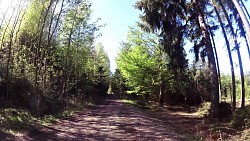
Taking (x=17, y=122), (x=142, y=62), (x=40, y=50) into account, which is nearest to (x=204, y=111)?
(x=142, y=62)

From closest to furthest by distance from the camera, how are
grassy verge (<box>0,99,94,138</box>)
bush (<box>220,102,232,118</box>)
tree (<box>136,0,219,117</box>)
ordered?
1. grassy verge (<box>0,99,94,138</box>)
2. bush (<box>220,102,232,118</box>)
3. tree (<box>136,0,219,117</box>)

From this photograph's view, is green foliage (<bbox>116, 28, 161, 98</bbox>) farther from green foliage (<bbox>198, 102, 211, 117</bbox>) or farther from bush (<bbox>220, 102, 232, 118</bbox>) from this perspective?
bush (<bbox>220, 102, 232, 118</bbox>)

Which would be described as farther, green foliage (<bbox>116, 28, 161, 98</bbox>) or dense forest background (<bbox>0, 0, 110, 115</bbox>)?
green foliage (<bbox>116, 28, 161, 98</bbox>)

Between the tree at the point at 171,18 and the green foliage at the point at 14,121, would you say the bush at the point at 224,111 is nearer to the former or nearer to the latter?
the tree at the point at 171,18

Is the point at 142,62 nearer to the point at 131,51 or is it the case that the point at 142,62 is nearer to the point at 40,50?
the point at 131,51

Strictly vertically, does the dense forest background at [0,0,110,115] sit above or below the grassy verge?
above

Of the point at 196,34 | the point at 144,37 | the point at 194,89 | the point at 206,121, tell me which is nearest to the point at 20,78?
the point at 206,121

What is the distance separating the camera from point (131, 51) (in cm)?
3644

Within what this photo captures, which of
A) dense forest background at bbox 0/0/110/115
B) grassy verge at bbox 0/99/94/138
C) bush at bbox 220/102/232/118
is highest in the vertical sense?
dense forest background at bbox 0/0/110/115

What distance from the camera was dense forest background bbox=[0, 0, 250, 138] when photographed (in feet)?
60.1

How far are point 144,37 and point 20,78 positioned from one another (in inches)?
761

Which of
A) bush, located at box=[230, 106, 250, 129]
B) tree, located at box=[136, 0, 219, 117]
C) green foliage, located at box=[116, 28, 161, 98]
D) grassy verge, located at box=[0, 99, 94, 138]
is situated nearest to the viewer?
grassy verge, located at box=[0, 99, 94, 138]

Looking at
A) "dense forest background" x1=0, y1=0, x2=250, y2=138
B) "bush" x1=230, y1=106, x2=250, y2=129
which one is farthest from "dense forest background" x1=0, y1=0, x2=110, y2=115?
"bush" x1=230, y1=106, x2=250, y2=129

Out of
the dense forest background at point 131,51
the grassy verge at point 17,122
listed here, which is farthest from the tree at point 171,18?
the grassy verge at point 17,122
